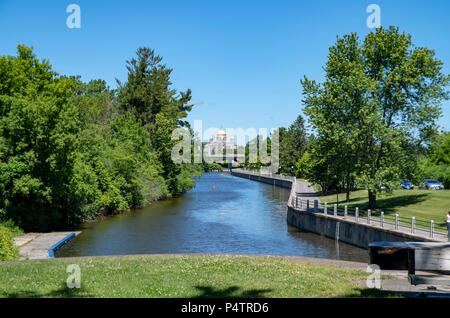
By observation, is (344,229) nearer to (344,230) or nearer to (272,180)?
(344,230)

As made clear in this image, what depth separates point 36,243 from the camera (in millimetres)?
25844

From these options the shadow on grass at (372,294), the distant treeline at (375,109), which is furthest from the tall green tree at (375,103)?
the shadow on grass at (372,294)

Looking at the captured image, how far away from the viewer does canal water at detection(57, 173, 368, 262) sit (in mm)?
27359

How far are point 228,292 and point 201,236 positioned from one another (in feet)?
74.8

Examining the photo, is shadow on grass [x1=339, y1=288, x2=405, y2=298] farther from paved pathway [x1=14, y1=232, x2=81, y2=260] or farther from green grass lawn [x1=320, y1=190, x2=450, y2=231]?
green grass lawn [x1=320, y1=190, x2=450, y2=231]

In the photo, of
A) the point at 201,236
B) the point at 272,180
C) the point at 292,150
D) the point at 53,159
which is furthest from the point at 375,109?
the point at 292,150

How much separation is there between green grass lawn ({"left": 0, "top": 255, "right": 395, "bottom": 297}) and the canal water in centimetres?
1148

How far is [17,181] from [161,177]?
3483cm

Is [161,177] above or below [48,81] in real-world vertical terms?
below

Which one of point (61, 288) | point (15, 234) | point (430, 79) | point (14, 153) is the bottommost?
point (15, 234)

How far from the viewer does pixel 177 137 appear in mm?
71250

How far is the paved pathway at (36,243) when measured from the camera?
21.9 meters
